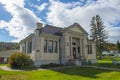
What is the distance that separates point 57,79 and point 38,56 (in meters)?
9.38

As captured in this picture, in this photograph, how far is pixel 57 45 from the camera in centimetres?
2400

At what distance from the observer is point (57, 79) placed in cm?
1248

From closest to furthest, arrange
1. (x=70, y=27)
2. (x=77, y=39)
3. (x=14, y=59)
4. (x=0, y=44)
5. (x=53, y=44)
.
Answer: (x=14, y=59)
(x=53, y=44)
(x=70, y=27)
(x=77, y=39)
(x=0, y=44)

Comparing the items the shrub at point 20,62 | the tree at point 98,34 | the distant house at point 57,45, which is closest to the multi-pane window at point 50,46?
the distant house at point 57,45

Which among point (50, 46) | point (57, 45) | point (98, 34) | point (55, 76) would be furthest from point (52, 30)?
point (98, 34)

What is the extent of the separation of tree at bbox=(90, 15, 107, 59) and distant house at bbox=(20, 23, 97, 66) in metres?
25.4

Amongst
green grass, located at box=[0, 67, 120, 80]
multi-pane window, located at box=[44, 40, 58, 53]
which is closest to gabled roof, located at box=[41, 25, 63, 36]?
multi-pane window, located at box=[44, 40, 58, 53]

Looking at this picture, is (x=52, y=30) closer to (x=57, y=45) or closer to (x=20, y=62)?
(x=57, y=45)

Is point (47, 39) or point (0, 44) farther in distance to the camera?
point (0, 44)

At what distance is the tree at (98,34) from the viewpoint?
53.9 meters

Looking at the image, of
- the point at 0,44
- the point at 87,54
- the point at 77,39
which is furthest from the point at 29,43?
the point at 0,44

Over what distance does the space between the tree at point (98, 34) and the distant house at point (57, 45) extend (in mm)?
25446

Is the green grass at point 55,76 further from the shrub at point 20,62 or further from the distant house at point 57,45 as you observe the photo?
the distant house at point 57,45

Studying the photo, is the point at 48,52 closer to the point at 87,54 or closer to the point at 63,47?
the point at 63,47
